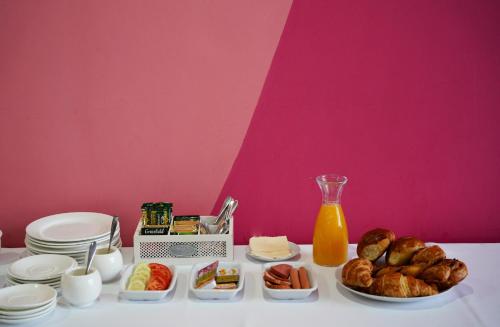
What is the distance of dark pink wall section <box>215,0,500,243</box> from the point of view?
1.68 metres

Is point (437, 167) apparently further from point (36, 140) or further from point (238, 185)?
point (36, 140)

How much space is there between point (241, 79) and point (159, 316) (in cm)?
75

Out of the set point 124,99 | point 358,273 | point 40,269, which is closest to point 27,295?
point 40,269

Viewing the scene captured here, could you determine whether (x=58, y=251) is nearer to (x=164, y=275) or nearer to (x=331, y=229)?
(x=164, y=275)

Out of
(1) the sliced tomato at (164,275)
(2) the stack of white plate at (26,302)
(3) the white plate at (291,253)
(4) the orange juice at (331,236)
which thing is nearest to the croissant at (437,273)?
(4) the orange juice at (331,236)

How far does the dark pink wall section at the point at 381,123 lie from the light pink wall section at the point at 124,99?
0.08 m

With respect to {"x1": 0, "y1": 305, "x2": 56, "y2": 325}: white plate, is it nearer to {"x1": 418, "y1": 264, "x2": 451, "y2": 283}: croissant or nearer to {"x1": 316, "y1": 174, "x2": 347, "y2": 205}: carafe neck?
{"x1": 316, "y1": 174, "x2": 347, "y2": 205}: carafe neck

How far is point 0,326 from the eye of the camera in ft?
3.92

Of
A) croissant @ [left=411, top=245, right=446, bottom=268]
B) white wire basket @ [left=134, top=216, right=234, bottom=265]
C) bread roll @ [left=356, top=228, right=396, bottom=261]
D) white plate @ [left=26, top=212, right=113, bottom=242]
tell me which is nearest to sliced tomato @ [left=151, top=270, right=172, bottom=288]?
white wire basket @ [left=134, top=216, right=234, bottom=265]

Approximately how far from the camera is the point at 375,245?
1.41 metres

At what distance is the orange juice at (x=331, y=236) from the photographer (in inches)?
59.0

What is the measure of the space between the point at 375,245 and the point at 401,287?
6.2 inches

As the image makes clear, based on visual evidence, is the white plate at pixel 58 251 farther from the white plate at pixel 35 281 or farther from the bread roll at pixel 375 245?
the bread roll at pixel 375 245

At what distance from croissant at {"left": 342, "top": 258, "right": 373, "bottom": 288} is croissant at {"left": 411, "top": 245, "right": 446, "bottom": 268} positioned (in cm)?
11
